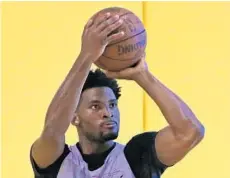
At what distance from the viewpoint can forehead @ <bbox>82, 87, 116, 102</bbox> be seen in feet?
5.59

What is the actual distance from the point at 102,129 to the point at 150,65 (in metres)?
0.80

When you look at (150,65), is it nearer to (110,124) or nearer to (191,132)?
(110,124)

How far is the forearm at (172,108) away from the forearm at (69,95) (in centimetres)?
13

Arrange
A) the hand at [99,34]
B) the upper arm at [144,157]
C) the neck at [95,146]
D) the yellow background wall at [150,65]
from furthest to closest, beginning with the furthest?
the yellow background wall at [150,65] < the neck at [95,146] < the upper arm at [144,157] < the hand at [99,34]

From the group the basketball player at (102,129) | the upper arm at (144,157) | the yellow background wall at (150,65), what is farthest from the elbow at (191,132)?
the yellow background wall at (150,65)

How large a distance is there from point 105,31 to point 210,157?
105 centimetres

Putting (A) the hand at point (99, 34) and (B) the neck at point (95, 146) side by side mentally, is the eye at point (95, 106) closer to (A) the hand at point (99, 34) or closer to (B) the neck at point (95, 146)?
(B) the neck at point (95, 146)

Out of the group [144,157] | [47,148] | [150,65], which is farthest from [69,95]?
[150,65]

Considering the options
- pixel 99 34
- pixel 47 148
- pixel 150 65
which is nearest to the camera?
pixel 99 34

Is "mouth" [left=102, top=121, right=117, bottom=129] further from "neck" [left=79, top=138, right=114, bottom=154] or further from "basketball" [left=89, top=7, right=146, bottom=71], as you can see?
"basketball" [left=89, top=7, right=146, bottom=71]

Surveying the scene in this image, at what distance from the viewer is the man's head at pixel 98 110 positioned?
5.40 feet

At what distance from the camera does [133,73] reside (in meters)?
1.51

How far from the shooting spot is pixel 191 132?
4.94ft

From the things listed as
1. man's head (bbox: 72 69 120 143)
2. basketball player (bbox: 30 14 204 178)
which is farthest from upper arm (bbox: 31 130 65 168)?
man's head (bbox: 72 69 120 143)
